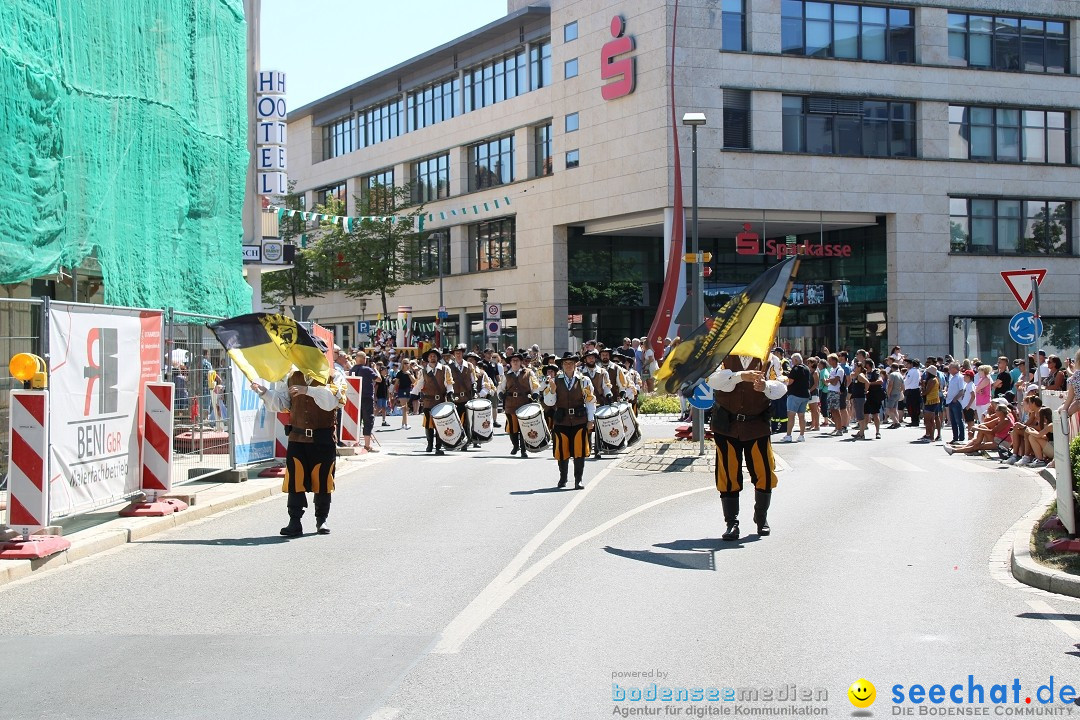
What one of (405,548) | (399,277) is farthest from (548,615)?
(399,277)

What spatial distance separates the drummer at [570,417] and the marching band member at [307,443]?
458 cm

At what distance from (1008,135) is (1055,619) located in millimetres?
45334

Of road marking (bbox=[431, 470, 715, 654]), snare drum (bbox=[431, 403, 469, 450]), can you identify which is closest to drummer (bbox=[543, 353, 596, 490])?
road marking (bbox=[431, 470, 715, 654])

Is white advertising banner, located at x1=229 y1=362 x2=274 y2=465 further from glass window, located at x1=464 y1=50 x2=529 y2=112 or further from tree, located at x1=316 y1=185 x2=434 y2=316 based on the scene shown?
glass window, located at x1=464 y1=50 x2=529 y2=112

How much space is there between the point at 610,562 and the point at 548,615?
7.15 ft

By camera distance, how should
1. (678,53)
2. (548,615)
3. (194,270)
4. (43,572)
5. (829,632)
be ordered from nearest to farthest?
1. (829,632)
2. (548,615)
3. (43,572)
4. (194,270)
5. (678,53)

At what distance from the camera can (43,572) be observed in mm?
9656

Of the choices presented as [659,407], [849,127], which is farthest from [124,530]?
[849,127]

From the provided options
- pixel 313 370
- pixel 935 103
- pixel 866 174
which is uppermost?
pixel 935 103

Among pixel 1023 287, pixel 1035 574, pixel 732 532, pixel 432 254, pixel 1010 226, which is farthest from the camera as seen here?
pixel 432 254

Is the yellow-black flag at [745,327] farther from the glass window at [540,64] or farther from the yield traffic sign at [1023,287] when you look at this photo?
the glass window at [540,64]

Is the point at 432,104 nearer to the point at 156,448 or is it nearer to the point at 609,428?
the point at 609,428

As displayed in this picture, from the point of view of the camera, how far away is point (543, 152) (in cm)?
5116

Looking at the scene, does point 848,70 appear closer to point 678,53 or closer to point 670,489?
point 678,53
